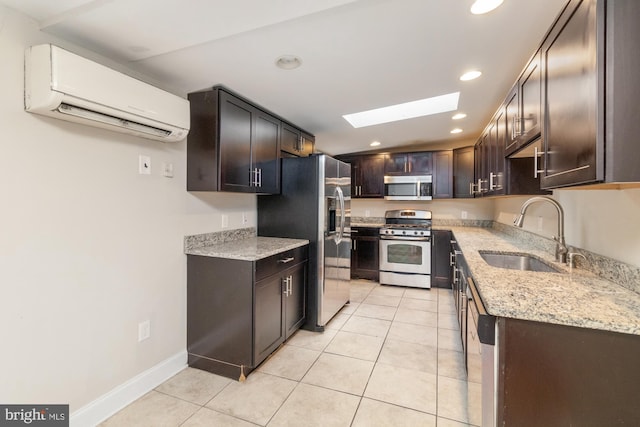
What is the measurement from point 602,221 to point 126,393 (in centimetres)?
308

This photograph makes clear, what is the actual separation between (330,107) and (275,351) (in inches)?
91.0

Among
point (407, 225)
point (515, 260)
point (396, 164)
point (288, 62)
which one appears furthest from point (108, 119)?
point (407, 225)

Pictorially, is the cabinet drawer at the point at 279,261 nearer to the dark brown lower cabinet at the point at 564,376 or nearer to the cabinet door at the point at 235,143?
the cabinet door at the point at 235,143

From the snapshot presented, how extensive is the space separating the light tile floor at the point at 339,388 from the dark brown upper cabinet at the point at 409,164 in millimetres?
2478

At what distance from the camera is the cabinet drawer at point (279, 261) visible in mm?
2211

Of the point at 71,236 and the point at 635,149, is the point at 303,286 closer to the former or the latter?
the point at 71,236

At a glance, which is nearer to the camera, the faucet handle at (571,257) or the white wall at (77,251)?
the white wall at (77,251)

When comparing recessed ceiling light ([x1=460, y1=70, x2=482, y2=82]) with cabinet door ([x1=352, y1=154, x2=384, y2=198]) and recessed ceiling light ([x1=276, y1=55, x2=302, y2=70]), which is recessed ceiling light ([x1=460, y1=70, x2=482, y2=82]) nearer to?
recessed ceiling light ([x1=276, y1=55, x2=302, y2=70])

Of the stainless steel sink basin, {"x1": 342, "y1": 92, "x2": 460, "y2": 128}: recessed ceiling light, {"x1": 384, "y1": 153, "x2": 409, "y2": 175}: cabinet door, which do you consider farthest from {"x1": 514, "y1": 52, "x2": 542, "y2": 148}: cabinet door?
{"x1": 384, "y1": 153, "x2": 409, "y2": 175}: cabinet door

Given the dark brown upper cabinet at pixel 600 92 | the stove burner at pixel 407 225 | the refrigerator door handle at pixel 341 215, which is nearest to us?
the dark brown upper cabinet at pixel 600 92

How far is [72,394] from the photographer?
1.64m

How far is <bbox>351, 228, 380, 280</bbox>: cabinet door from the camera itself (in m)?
4.75

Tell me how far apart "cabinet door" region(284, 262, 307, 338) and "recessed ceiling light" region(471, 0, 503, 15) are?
86.3 inches

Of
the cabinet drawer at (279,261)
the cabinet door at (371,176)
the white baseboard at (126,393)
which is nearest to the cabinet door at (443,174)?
the cabinet door at (371,176)
